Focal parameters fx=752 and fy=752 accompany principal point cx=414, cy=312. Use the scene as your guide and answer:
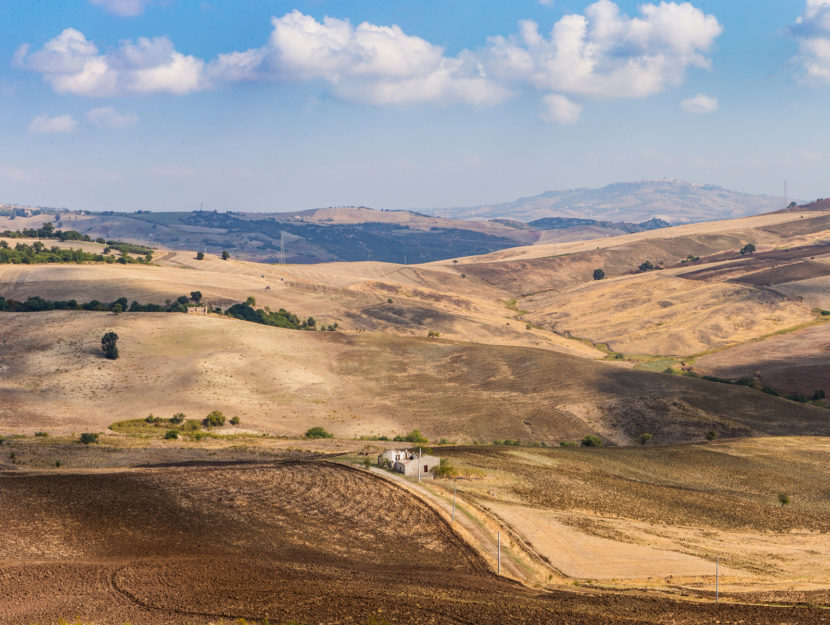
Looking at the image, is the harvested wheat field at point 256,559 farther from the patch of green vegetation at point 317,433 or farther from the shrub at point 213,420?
the shrub at point 213,420

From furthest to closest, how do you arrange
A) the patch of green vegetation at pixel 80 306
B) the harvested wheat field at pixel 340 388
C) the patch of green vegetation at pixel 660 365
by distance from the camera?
the patch of green vegetation at pixel 660 365 → the patch of green vegetation at pixel 80 306 → the harvested wheat field at pixel 340 388

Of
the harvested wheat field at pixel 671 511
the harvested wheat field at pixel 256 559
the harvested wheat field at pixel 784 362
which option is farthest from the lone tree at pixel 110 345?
the harvested wheat field at pixel 784 362

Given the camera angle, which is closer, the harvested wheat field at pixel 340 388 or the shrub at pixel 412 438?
the shrub at pixel 412 438

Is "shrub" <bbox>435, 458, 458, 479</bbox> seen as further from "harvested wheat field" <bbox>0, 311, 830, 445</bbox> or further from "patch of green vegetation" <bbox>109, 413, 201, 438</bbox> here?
"patch of green vegetation" <bbox>109, 413, 201, 438</bbox>

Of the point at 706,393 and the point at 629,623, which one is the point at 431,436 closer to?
the point at 706,393

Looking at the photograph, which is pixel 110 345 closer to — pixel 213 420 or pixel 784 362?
pixel 213 420

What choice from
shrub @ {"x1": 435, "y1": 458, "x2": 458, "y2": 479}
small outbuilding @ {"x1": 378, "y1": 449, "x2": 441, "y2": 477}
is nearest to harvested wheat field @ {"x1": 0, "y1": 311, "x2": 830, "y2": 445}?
small outbuilding @ {"x1": 378, "y1": 449, "x2": 441, "y2": 477}

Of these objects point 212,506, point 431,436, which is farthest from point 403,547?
point 431,436

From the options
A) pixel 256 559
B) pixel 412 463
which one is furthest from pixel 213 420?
pixel 256 559
